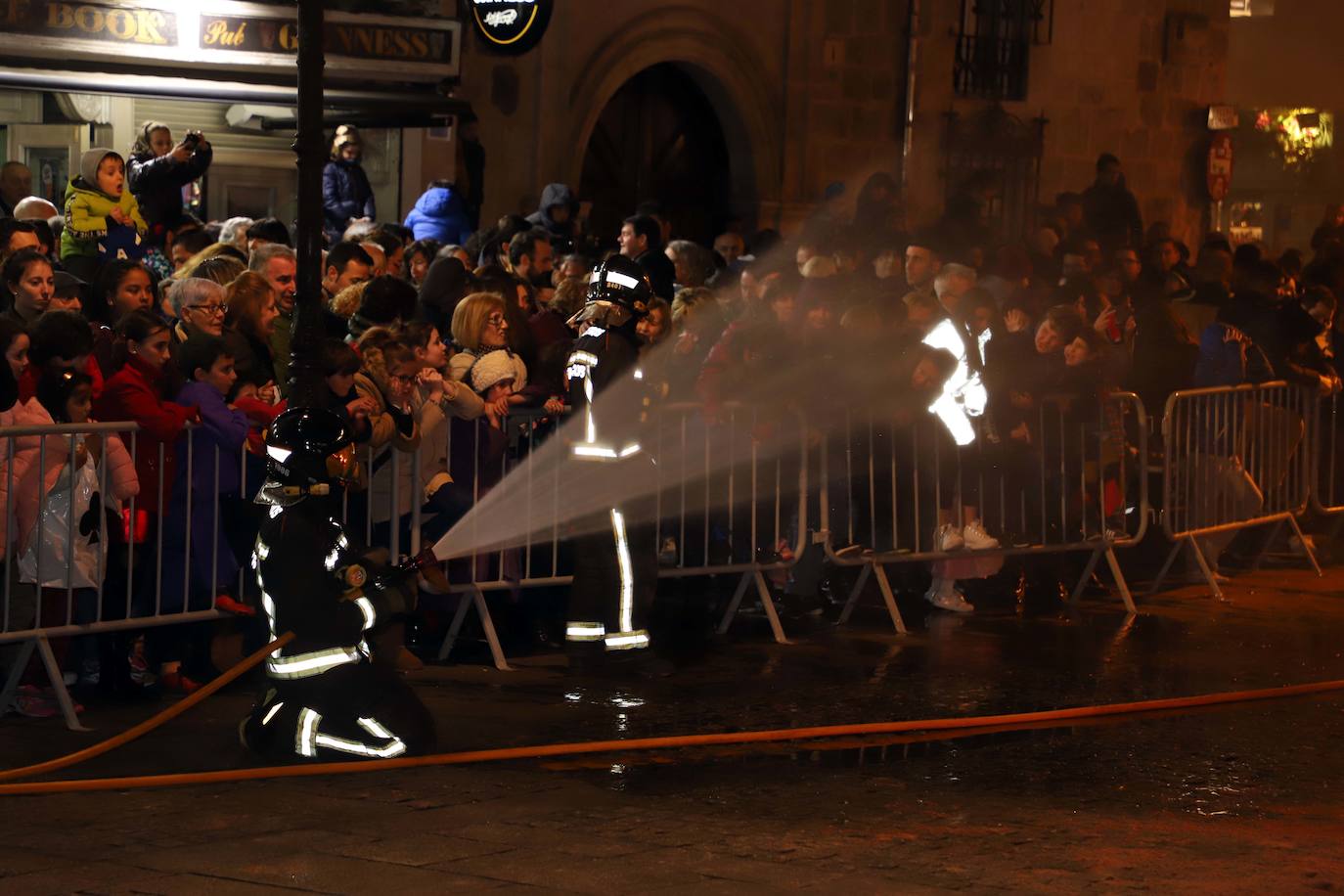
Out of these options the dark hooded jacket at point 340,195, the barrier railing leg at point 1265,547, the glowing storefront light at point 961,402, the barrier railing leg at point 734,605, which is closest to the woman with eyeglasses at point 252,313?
the barrier railing leg at point 734,605

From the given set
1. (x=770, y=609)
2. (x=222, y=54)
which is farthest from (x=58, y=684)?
(x=222, y=54)

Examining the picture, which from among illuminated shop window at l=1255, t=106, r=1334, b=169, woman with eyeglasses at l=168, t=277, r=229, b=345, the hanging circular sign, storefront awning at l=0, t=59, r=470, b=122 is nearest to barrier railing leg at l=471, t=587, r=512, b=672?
woman with eyeglasses at l=168, t=277, r=229, b=345

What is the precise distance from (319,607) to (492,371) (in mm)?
2730

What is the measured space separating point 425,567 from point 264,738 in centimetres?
85

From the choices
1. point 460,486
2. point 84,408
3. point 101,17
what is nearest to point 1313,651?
point 460,486

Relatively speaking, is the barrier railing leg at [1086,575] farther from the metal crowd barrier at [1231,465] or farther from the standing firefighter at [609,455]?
the standing firefighter at [609,455]

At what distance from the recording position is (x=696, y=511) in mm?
11219

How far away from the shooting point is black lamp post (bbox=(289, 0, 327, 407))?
9.57 metres

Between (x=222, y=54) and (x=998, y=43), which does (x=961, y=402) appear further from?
(x=998, y=43)

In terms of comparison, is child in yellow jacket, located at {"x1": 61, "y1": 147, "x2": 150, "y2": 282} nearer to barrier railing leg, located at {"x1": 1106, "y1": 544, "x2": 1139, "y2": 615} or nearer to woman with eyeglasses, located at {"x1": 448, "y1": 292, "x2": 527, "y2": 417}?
woman with eyeglasses, located at {"x1": 448, "y1": 292, "x2": 527, "y2": 417}

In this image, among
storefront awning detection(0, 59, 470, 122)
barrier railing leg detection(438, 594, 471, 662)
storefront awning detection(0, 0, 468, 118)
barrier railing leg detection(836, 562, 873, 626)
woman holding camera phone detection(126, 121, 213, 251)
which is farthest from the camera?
storefront awning detection(0, 0, 468, 118)

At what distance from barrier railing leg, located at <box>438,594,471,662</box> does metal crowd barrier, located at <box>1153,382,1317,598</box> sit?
4.39 m

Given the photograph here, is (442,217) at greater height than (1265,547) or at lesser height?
greater

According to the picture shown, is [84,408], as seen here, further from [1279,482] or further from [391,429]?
[1279,482]
